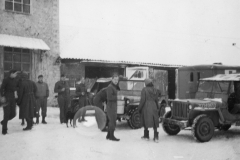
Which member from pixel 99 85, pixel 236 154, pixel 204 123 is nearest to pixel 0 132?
pixel 99 85

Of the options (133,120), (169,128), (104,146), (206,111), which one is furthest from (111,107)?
(206,111)

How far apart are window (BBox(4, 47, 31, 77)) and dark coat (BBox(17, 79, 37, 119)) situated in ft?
20.7

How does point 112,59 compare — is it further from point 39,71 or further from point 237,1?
point 237,1

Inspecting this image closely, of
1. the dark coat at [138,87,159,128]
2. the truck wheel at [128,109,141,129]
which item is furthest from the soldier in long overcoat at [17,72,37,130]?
the dark coat at [138,87,159,128]

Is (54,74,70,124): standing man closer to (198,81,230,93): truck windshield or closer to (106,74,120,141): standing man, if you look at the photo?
(106,74,120,141): standing man

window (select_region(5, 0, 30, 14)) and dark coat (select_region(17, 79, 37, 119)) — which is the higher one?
window (select_region(5, 0, 30, 14))

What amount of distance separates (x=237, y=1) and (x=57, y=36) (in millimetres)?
10244

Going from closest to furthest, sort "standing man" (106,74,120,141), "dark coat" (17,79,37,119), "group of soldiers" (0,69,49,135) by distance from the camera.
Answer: "standing man" (106,74,120,141) < "group of soldiers" (0,69,49,135) < "dark coat" (17,79,37,119)

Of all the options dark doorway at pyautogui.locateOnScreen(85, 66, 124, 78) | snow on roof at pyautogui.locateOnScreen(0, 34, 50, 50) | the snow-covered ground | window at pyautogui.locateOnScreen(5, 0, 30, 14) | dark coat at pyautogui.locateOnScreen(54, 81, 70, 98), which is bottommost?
the snow-covered ground

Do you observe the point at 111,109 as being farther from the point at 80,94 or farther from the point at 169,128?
the point at 80,94

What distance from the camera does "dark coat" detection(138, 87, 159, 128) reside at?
6914 millimetres

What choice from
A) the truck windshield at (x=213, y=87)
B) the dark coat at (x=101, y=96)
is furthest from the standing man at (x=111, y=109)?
the truck windshield at (x=213, y=87)

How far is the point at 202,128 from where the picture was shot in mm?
7051

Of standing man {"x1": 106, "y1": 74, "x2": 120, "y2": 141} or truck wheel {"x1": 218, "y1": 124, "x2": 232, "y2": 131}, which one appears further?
truck wheel {"x1": 218, "y1": 124, "x2": 232, "y2": 131}
